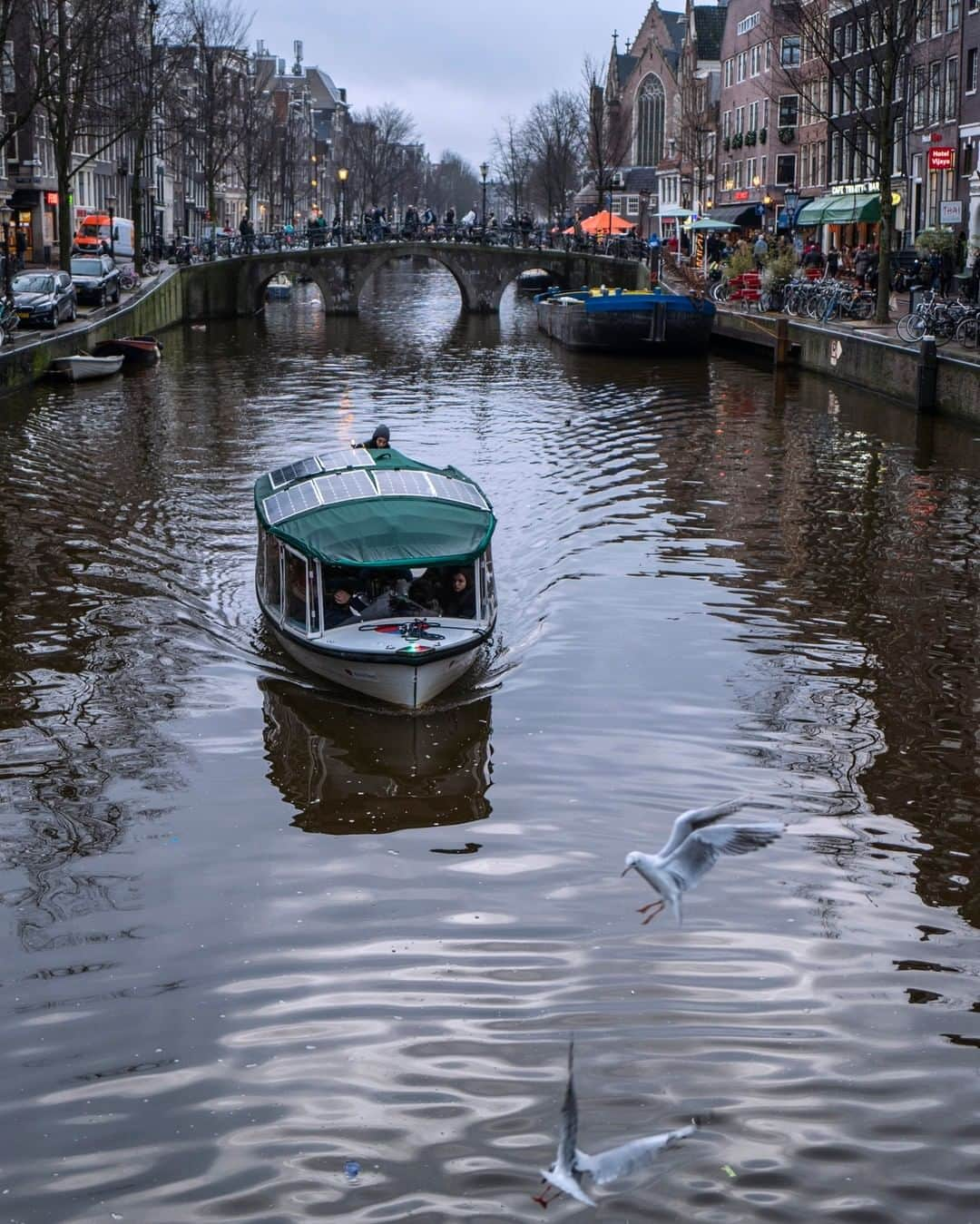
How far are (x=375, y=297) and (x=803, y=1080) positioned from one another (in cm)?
8178

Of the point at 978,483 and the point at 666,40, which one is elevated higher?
the point at 666,40

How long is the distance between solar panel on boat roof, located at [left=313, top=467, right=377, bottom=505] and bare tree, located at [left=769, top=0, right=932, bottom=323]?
26.3 meters

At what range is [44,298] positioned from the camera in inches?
1742

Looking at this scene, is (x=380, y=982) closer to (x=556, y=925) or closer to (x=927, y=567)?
(x=556, y=925)

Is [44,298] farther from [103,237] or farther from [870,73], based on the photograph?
[870,73]

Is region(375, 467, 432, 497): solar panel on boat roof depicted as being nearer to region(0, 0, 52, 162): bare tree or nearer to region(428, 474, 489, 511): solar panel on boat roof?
region(428, 474, 489, 511): solar panel on boat roof

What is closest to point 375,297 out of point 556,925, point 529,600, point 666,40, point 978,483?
point 666,40

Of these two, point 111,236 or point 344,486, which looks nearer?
point 344,486

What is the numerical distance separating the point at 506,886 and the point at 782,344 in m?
35.2

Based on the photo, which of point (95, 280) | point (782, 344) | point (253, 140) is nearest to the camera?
point (782, 344)

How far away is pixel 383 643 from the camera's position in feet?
49.9

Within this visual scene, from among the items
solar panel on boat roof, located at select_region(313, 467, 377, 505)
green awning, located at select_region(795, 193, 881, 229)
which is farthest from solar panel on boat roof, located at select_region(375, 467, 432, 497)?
green awning, located at select_region(795, 193, 881, 229)

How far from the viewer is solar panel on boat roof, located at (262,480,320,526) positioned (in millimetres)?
17062

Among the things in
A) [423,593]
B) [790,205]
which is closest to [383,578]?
[423,593]
